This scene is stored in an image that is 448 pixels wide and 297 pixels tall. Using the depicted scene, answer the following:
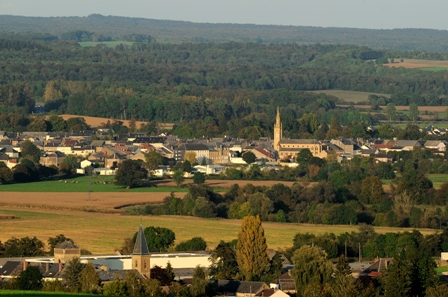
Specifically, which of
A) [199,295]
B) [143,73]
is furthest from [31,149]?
[143,73]

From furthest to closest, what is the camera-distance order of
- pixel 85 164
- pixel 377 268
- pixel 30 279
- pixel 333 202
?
pixel 85 164 < pixel 333 202 < pixel 377 268 < pixel 30 279

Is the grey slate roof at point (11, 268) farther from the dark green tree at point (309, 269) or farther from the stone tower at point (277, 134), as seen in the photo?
the stone tower at point (277, 134)

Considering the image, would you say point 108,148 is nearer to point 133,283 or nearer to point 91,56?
point 133,283

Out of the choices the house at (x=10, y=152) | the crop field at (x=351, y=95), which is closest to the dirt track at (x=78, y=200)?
the house at (x=10, y=152)

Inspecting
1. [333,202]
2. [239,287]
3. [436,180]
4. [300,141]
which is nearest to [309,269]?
[239,287]

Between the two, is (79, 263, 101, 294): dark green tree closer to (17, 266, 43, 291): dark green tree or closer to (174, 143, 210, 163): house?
(17, 266, 43, 291): dark green tree

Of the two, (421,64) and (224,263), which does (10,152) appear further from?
(421,64)
